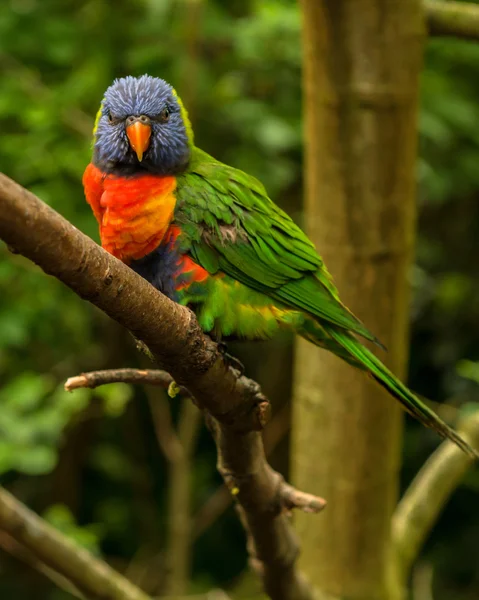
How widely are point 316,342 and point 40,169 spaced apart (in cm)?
132

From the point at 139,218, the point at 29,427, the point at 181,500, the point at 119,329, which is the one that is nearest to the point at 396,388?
the point at 139,218

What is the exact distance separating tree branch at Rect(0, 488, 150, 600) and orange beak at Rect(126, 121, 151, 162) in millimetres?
1016

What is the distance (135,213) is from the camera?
5.58ft

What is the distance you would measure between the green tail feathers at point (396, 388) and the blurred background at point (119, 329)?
33 cm

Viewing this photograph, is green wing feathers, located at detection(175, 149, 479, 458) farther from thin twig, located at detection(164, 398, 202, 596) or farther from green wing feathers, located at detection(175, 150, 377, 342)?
thin twig, located at detection(164, 398, 202, 596)

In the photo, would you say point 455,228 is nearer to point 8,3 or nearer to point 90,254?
point 8,3

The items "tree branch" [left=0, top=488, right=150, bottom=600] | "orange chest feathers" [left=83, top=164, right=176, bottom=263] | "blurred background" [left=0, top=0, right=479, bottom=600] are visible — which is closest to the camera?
"orange chest feathers" [left=83, top=164, right=176, bottom=263]

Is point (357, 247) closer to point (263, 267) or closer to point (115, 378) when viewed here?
point (263, 267)

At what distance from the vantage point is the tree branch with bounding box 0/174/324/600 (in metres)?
0.98

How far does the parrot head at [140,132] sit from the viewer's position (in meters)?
1.79

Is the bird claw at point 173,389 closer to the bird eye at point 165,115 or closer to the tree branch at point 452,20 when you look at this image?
the bird eye at point 165,115

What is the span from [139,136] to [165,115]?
0.14 meters

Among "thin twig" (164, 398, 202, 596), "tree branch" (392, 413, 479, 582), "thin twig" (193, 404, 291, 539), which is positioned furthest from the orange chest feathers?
"thin twig" (193, 404, 291, 539)

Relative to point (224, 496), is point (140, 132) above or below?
above
